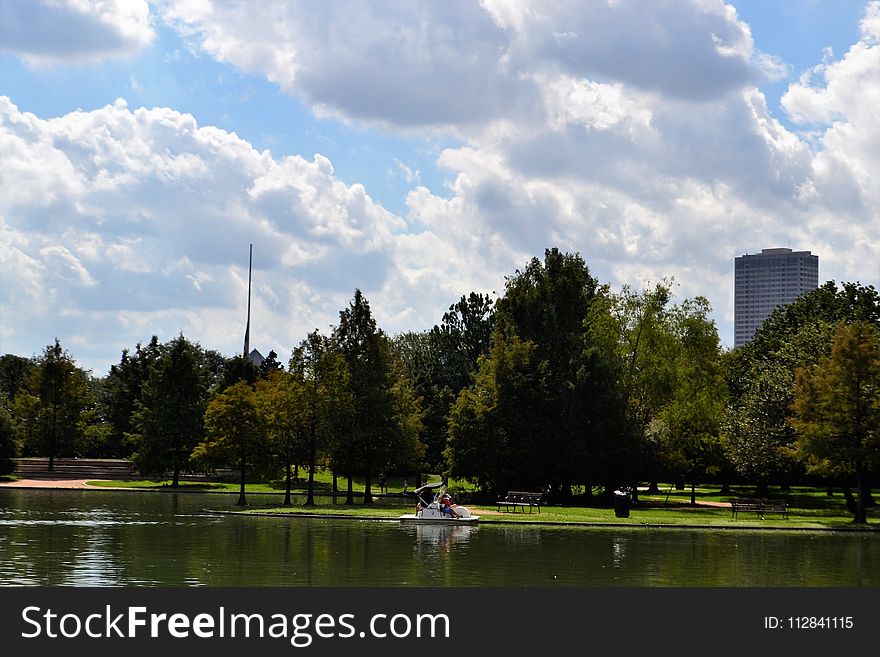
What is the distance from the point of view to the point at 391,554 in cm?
3475

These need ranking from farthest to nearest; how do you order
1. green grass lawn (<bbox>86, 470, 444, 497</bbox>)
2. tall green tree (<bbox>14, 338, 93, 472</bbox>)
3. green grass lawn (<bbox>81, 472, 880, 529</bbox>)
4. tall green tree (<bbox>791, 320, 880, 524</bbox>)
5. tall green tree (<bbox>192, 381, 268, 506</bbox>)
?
tall green tree (<bbox>14, 338, 93, 472</bbox>)
green grass lawn (<bbox>86, 470, 444, 497</bbox>)
tall green tree (<bbox>192, 381, 268, 506</bbox>)
tall green tree (<bbox>791, 320, 880, 524</bbox>)
green grass lawn (<bbox>81, 472, 880, 529</bbox>)

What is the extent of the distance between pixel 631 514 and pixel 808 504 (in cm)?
2133

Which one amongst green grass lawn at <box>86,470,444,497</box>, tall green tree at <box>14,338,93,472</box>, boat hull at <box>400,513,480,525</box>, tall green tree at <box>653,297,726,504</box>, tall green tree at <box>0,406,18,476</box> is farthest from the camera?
tall green tree at <box>14,338,93,472</box>

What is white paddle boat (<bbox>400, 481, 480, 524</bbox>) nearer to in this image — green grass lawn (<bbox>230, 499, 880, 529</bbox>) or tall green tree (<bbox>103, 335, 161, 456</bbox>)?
green grass lawn (<bbox>230, 499, 880, 529</bbox>)

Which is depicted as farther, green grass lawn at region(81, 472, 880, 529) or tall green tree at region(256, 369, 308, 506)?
tall green tree at region(256, 369, 308, 506)

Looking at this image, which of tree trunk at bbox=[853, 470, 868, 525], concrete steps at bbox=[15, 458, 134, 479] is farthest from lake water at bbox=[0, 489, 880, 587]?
concrete steps at bbox=[15, 458, 134, 479]

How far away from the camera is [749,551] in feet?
129

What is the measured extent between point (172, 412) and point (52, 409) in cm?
1780

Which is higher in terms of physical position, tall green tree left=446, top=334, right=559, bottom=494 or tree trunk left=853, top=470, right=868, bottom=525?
tall green tree left=446, top=334, right=559, bottom=494

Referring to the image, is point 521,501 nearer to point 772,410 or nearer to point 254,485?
point 772,410

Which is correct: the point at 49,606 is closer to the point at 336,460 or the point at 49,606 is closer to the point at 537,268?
the point at 336,460

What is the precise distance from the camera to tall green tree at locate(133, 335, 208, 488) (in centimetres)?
9262

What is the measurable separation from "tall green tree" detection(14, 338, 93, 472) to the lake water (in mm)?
51759

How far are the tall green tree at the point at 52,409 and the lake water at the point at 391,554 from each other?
2038 inches
